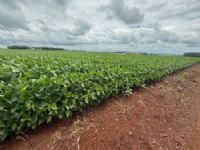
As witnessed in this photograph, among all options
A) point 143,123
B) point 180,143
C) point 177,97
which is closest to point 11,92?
point 143,123

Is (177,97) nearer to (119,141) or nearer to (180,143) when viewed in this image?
(180,143)

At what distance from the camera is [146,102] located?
5633mm

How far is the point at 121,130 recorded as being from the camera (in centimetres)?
371

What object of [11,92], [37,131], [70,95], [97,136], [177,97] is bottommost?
[177,97]

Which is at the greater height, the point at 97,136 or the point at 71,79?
the point at 71,79

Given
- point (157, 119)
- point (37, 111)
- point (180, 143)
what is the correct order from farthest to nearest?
1. point (157, 119)
2. point (180, 143)
3. point (37, 111)

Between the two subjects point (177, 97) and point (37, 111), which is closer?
point (37, 111)

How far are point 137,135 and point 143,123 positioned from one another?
2.03 feet

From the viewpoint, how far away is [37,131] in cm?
309

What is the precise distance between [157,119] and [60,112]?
2.91 meters

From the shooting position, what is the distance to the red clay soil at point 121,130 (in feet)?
9.78

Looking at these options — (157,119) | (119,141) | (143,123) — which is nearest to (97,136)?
(119,141)

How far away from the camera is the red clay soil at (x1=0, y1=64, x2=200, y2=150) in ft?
9.78

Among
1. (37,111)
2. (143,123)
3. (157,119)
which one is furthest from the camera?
(157,119)
